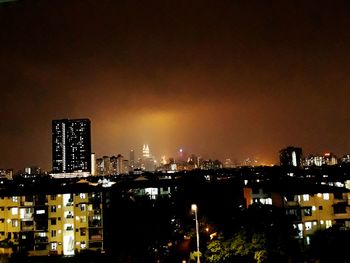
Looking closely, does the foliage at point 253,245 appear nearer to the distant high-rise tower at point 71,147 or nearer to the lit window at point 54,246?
the lit window at point 54,246

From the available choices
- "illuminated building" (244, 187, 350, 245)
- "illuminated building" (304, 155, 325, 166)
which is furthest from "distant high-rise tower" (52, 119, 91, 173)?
"illuminated building" (244, 187, 350, 245)

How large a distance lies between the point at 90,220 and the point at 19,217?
2.29 m

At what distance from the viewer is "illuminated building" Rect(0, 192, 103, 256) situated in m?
13.2

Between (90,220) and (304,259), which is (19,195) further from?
(304,259)

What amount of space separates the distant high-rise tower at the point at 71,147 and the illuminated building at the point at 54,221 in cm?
3774

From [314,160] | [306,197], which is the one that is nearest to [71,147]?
[314,160]

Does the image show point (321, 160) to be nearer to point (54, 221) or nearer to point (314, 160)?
point (314, 160)

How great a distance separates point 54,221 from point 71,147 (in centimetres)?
4077

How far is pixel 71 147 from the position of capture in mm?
53188

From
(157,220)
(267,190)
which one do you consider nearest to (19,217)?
(157,220)

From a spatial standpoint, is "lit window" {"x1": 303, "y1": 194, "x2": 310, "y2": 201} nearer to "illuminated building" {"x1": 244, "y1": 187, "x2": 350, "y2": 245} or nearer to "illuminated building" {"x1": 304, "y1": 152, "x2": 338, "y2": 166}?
"illuminated building" {"x1": 244, "y1": 187, "x2": 350, "y2": 245}

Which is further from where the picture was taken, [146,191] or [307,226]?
[146,191]

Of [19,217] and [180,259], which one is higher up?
[19,217]

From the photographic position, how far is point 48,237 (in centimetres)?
1341
